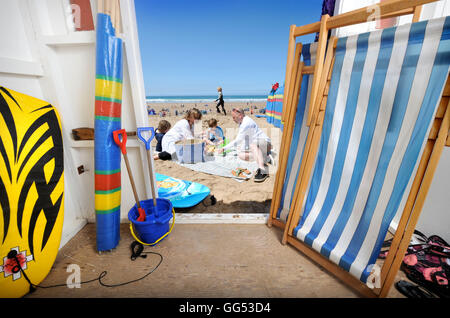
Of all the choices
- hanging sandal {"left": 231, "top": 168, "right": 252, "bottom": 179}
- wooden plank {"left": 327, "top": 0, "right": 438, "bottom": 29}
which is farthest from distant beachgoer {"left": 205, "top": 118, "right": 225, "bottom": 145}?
wooden plank {"left": 327, "top": 0, "right": 438, "bottom": 29}

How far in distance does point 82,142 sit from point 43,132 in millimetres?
358

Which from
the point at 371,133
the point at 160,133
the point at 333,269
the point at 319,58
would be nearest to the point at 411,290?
the point at 333,269

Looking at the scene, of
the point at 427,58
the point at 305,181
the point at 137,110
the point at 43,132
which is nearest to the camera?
the point at 427,58

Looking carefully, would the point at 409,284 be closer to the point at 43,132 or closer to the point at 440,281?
the point at 440,281

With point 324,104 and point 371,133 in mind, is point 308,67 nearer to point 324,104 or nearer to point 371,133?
point 324,104

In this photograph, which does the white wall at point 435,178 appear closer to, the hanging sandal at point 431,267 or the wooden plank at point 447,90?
the hanging sandal at point 431,267

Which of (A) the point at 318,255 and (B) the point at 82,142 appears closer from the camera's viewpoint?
(A) the point at 318,255

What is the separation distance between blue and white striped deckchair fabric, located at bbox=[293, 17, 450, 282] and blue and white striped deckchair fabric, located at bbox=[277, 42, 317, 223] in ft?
0.68

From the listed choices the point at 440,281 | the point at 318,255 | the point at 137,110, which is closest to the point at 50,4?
the point at 137,110

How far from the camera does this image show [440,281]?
1.38 metres

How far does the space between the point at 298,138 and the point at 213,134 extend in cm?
359

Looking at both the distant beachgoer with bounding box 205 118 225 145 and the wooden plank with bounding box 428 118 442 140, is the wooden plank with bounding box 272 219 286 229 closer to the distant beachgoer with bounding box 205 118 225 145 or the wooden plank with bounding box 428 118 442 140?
the wooden plank with bounding box 428 118 442 140

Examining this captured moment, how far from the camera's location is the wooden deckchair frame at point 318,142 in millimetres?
1034

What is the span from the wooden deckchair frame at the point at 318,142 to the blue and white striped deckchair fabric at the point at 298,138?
8cm
